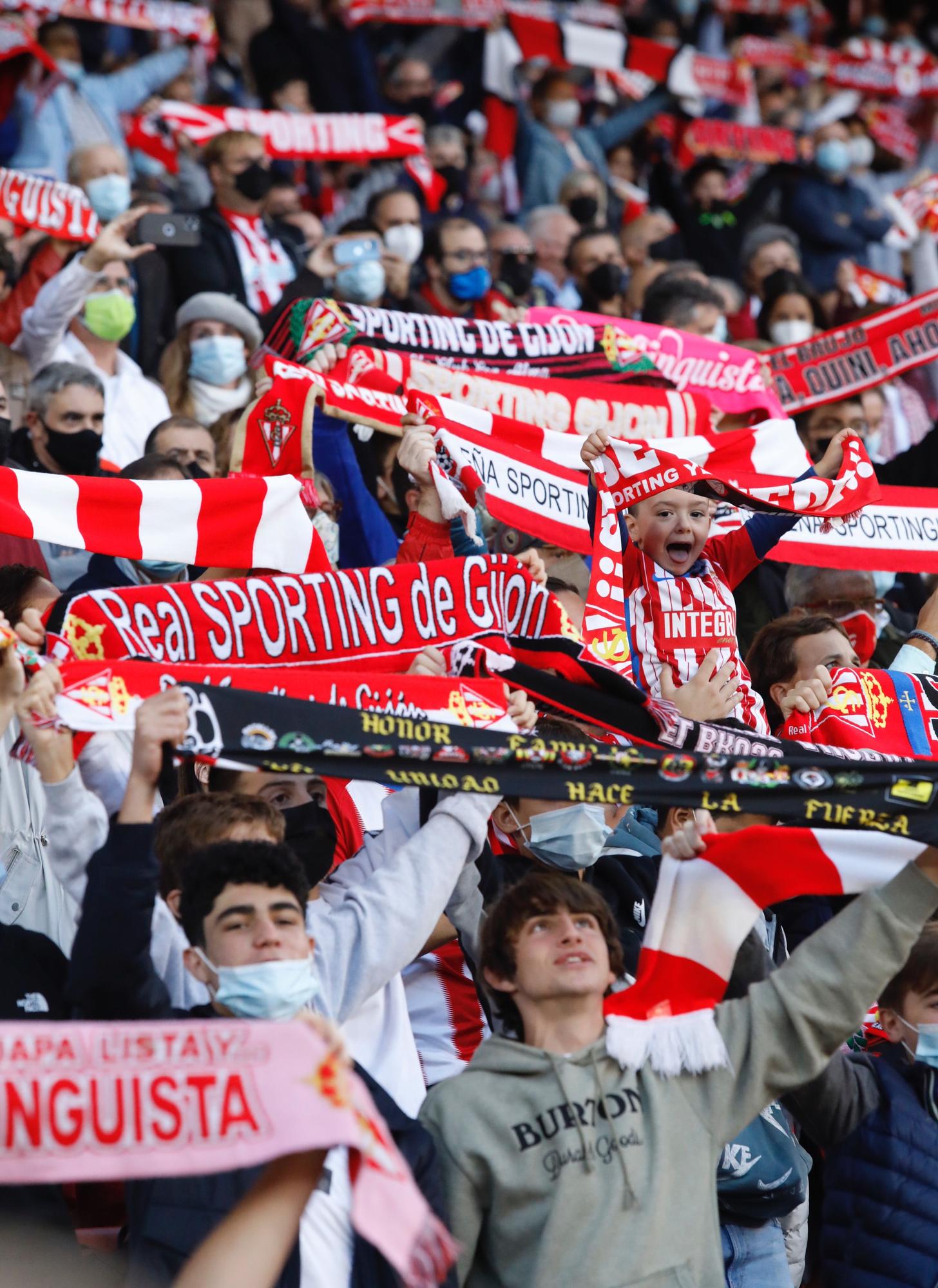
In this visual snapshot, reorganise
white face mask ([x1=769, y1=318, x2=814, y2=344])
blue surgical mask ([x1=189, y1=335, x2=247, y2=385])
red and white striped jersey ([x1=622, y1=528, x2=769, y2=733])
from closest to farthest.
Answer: red and white striped jersey ([x1=622, y1=528, x2=769, y2=733]) < blue surgical mask ([x1=189, y1=335, x2=247, y2=385]) < white face mask ([x1=769, y1=318, x2=814, y2=344])

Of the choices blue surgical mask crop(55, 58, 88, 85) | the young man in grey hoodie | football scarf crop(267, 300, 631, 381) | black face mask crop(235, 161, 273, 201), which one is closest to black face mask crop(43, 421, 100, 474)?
football scarf crop(267, 300, 631, 381)

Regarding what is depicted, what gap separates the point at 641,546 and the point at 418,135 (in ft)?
18.6

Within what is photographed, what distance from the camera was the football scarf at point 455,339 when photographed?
6.55 meters

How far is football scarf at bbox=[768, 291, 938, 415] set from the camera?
7645 millimetres

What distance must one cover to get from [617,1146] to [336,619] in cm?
167

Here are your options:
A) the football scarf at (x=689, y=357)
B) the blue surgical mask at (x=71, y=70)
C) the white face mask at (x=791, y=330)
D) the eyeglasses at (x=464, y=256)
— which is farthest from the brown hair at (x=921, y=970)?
the blue surgical mask at (x=71, y=70)

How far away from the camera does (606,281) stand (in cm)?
954

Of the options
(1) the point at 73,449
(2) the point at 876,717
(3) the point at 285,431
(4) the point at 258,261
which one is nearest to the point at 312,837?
(2) the point at 876,717

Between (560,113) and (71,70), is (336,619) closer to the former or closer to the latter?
(71,70)

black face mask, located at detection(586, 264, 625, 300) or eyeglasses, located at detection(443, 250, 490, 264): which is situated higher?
black face mask, located at detection(586, 264, 625, 300)

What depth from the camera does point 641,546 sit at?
17.6 feet

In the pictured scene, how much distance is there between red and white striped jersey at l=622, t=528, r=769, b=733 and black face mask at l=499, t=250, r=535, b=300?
4.16 metres

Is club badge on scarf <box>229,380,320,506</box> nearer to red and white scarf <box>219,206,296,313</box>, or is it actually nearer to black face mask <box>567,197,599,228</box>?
red and white scarf <box>219,206,296,313</box>

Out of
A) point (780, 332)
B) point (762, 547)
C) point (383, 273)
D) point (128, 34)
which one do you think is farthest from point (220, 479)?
point (128, 34)
